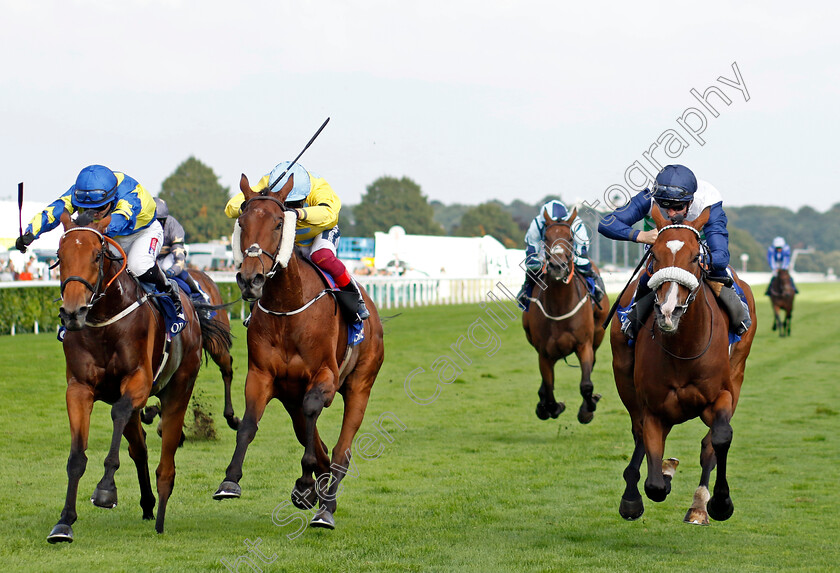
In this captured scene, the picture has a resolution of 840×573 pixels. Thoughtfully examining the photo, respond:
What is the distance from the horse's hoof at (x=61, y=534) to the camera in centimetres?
517

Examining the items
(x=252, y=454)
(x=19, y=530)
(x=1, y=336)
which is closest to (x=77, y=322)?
(x=19, y=530)

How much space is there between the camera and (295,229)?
5.58m

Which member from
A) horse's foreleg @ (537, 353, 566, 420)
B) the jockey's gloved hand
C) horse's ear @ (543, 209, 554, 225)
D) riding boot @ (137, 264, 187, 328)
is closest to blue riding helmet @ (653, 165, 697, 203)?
riding boot @ (137, 264, 187, 328)

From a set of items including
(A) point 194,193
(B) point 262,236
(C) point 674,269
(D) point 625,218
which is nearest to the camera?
(C) point 674,269

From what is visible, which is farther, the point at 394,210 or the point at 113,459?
the point at 394,210

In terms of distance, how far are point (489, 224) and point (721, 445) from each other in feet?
209

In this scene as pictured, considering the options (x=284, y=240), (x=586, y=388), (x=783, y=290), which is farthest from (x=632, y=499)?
(x=783, y=290)

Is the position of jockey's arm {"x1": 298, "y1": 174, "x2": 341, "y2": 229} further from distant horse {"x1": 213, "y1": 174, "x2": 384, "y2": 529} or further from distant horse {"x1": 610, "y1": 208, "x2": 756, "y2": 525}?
distant horse {"x1": 610, "y1": 208, "x2": 756, "y2": 525}

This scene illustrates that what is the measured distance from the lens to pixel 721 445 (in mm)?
5391

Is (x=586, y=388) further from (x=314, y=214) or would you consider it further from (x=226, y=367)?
(x=314, y=214)

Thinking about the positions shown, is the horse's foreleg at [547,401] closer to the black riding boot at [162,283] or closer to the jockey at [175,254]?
the jockey at [175,254]

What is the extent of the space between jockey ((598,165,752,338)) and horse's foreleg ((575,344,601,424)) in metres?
3.50

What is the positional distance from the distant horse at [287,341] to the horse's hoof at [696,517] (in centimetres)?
215

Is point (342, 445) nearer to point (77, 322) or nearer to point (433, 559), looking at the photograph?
point (433, 559)
